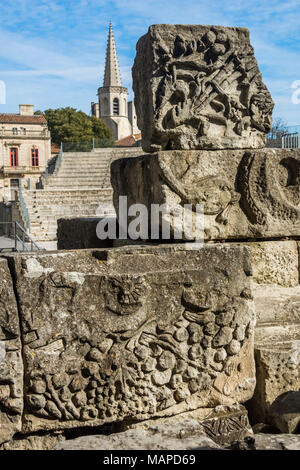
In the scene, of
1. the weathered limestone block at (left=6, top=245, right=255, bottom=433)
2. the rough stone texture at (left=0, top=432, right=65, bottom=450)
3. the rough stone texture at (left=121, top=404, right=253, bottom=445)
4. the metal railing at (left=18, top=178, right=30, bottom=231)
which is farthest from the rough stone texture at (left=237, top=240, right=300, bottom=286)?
the metal railing at (left=18, top=178, right=30, bottom=231)

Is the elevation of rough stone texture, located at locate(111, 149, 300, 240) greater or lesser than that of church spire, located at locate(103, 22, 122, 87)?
lesser

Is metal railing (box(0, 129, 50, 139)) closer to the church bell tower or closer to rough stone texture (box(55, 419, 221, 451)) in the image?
the church bell tower

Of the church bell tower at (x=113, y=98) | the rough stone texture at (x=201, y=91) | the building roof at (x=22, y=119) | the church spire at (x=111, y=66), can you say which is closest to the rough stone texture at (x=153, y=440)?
the rough stone texture at (x=201, y=91)

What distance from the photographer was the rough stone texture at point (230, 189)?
3086 millimetres

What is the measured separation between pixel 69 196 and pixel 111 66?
58615 millimetres

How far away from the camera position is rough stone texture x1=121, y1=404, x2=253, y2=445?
99.0 inches

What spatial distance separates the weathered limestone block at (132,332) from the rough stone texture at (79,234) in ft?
5.10

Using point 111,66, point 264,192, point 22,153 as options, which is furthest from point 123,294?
point 111,66

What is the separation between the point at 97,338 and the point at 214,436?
31.2 inches

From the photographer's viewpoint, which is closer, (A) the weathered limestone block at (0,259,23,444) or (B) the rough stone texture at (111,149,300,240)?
(A) the weathered limestone block at (0,259,23,444)

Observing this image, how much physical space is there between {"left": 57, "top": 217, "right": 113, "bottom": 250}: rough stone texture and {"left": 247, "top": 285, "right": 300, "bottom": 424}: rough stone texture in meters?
1.46

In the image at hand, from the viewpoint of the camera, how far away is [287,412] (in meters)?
2.45

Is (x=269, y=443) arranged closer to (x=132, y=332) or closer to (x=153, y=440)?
(x=153, y=440)
